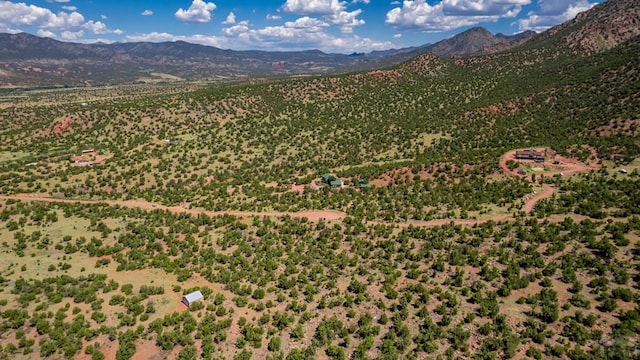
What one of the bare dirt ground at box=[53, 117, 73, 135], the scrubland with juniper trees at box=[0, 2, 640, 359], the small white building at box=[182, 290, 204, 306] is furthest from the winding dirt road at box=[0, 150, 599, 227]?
the bare dirt ground at box=[53, 117, 73, 135]

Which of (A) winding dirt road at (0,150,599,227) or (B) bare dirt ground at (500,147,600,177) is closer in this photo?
(A) winding dirt road at (0,150,599,227)

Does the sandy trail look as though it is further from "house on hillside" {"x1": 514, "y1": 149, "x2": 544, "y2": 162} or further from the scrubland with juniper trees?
"house on hillside" {"x1": 514, "y1": 149, "x2": 544, "y2": 162}

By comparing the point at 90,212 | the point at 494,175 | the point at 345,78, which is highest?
the point at 345,78

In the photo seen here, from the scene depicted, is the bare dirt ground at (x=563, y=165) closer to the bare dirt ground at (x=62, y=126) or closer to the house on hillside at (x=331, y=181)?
the house on hillside at (x=331, y=181)

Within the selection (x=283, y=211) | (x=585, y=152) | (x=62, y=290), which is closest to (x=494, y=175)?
(x=585, y=152)

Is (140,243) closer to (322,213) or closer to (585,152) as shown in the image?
(322,213)

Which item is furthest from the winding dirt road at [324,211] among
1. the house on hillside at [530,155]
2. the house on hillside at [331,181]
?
the house on hillside at [331,181]
